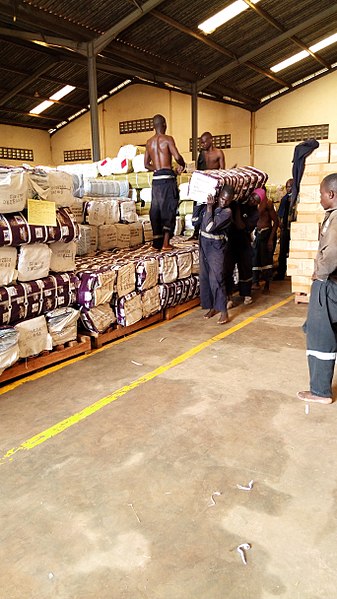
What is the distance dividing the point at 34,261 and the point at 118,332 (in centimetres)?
155

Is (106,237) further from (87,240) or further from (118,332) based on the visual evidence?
(118,332)

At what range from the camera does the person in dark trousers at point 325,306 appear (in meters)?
3.38

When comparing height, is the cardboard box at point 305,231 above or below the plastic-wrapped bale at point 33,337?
above

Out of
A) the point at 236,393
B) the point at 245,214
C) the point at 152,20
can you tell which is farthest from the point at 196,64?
the point at 236,393

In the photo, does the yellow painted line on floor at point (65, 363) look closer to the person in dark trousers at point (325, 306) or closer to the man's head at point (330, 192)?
the person in dark trousers at point (325, 306)

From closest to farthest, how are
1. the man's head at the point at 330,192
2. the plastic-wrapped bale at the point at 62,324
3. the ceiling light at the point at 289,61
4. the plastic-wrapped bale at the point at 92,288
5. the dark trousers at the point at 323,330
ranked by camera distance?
1. the man's head at the point at 330,192
2. the dark trousers at the point at 323,330
3. the plastic-wrapped bale at the point at 62,324
4. the plastic-wrapped bale at the point at 92,288
5. the ceiling light at the point at 289,61

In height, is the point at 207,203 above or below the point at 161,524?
above

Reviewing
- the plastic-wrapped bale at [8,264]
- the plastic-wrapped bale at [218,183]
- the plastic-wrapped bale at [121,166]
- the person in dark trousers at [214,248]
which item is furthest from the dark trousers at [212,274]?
the plastic-wrapped bale at [121,166]

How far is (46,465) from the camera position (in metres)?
2.94

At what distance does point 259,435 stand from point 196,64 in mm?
14858

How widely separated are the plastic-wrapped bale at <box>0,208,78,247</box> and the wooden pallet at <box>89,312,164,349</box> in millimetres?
1208

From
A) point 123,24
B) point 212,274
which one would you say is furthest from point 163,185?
point 123,24

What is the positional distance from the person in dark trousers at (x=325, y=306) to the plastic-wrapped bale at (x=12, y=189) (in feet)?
8.37

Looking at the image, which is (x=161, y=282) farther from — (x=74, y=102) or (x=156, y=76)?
(x=74, y=102)
